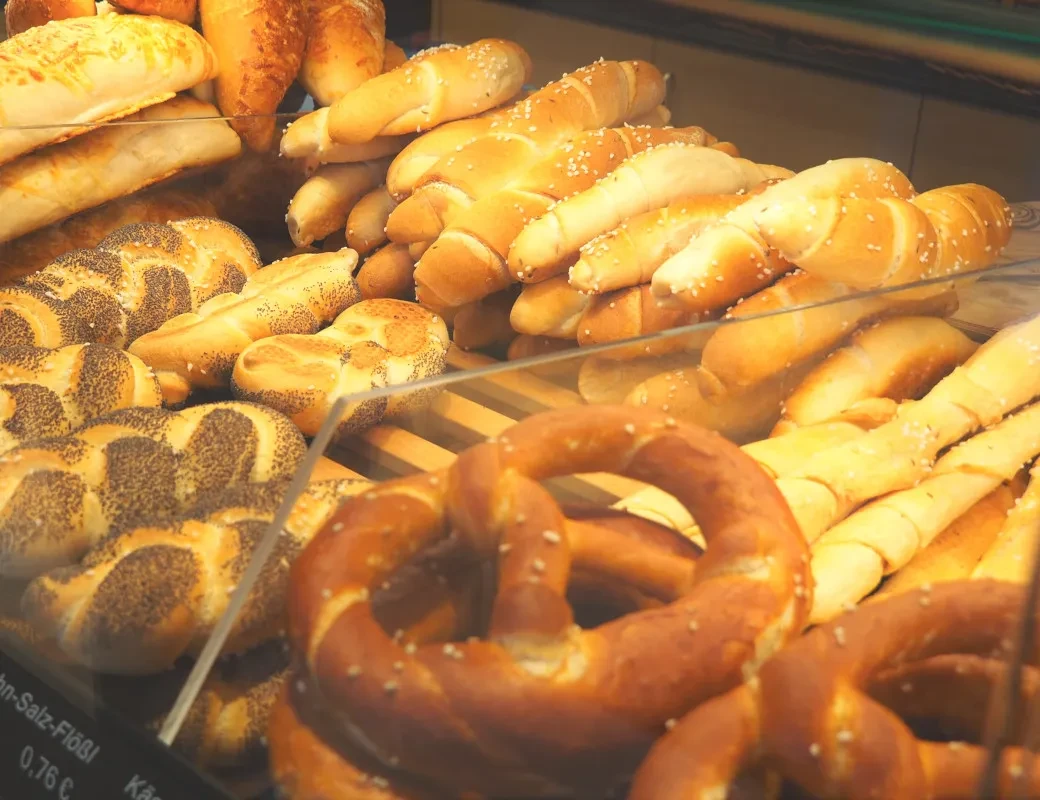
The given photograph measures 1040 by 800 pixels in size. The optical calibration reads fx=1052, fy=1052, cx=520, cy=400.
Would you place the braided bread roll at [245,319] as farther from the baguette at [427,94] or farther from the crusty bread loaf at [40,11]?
the crusty bread loaf at [40,11]

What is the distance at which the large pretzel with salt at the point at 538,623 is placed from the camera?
68 cm

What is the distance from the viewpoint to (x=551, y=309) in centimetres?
152

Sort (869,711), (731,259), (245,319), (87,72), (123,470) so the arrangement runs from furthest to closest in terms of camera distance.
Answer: (87,72) → (245,319) → (731,259) → (123,470) → (869,711)

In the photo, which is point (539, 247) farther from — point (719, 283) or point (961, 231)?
point (961, 231)

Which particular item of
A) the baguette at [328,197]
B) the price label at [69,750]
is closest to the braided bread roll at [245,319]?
the baguette at [328,197]

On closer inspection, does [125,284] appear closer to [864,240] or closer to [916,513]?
[864,240]

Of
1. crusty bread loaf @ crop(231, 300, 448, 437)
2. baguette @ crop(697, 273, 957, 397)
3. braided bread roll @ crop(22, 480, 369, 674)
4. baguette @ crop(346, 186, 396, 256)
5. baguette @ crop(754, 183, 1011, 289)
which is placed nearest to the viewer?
braided bread roll @ crop(22, 480, 369, 674)

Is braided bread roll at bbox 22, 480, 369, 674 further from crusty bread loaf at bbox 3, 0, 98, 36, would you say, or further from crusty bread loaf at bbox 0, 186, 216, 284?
crusty bread loaf at bbox 3, 0, 98, 36

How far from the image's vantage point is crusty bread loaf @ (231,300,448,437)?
4.66 ft

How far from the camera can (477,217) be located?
156 cm

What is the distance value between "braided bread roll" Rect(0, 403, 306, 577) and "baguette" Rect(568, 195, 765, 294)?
45cm

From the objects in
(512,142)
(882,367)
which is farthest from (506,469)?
(512,142)

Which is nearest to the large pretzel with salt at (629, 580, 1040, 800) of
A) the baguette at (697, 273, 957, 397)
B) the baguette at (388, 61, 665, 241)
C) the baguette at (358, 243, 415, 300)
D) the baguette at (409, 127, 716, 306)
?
the baguette at (697, 273, 957, 397)

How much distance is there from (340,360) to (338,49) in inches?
29.0
